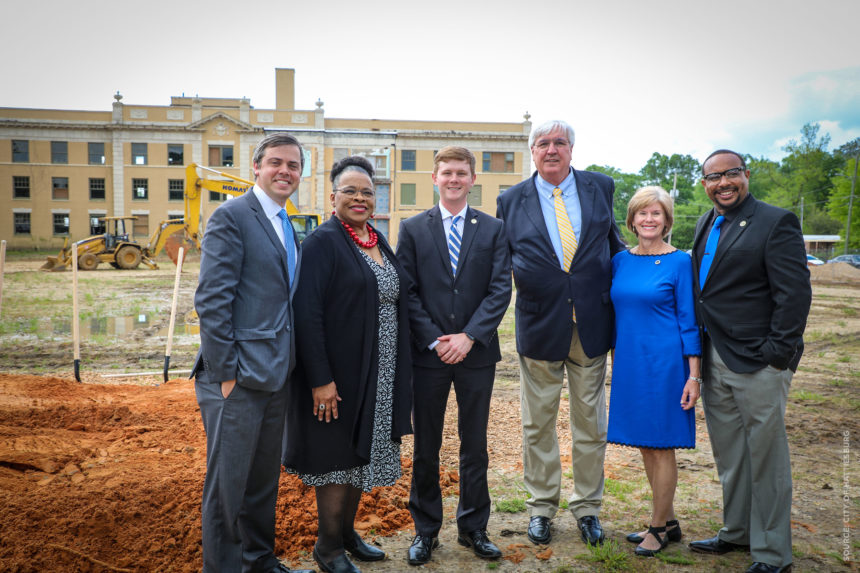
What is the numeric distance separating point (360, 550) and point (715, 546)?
2220 mm

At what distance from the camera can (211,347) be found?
280 centimetres

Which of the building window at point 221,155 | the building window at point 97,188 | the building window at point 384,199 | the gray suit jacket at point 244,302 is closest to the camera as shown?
the gray suit jacket at point 244,302

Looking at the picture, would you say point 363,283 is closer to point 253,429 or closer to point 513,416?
point 253,429

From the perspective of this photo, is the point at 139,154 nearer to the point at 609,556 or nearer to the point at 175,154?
the point at 175,154

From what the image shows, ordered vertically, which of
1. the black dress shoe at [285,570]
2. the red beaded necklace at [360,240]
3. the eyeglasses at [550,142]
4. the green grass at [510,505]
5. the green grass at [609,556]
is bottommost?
the green grass at [510,505]

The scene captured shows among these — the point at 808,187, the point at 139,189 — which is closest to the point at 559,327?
the point at 139,189

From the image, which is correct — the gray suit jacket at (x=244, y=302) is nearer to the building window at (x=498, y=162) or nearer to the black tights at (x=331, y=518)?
the black tights at (x=331, y=518)

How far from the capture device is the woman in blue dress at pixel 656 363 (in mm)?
3662

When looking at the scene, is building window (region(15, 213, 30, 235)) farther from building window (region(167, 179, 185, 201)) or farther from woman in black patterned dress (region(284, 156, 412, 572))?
woman in black patterned dress (region(284, 156, 412, 572))

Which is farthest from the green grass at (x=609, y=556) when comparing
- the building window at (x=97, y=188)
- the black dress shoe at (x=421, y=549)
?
the building window at (x=97, y=188)

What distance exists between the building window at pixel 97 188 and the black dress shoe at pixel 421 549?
50552 mm

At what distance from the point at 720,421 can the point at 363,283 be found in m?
2.39

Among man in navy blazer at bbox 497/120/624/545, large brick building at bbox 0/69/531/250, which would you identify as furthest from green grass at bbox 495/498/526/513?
large brick building at bbox 0/69/531/250

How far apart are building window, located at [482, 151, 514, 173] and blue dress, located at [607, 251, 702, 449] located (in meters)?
47.0
